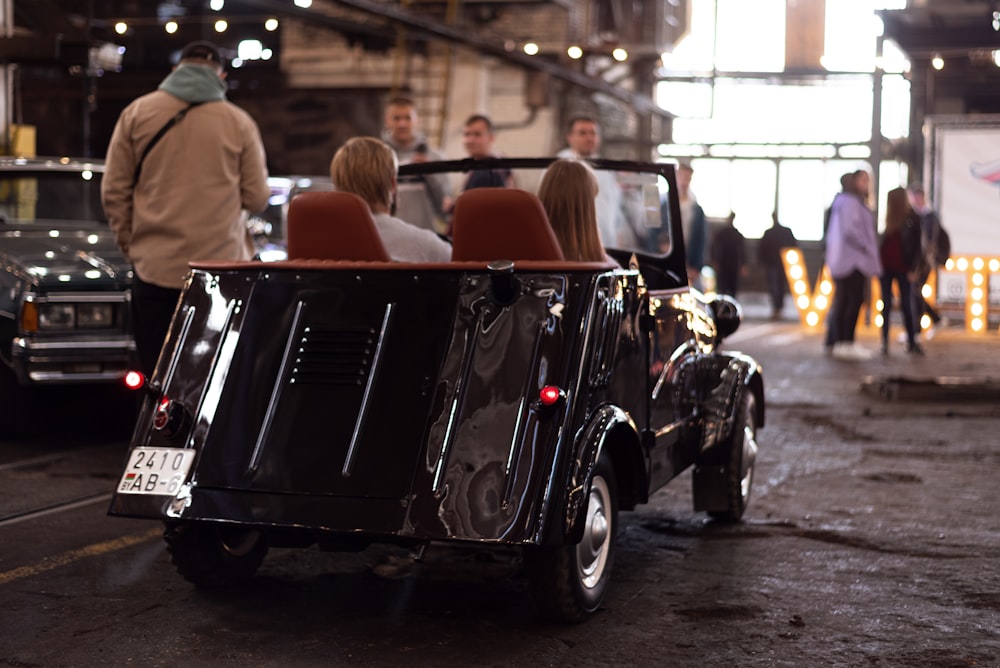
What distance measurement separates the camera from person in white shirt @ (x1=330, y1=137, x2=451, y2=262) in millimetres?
5637

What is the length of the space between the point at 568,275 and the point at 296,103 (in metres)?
21.3

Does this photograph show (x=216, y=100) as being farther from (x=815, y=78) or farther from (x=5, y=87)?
(x=815, y=78)

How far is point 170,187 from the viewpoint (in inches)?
272

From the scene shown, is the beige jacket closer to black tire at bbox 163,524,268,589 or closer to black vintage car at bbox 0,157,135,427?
black tire at bbox 163,524,268,589

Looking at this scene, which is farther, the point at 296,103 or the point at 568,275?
the point at 296,103

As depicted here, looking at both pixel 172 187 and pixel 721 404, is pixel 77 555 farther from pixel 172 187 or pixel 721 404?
pixel 721 404

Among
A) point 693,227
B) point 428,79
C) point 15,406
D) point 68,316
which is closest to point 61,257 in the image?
point 68,316

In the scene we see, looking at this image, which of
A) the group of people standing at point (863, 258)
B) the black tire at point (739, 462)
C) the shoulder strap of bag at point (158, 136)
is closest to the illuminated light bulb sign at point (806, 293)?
the group of people standing at point (863, 258)

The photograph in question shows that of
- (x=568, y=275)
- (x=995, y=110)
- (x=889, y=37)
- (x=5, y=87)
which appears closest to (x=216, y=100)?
(x=568, y=275)

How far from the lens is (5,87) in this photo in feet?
50.1

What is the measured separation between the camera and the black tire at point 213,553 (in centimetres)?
515

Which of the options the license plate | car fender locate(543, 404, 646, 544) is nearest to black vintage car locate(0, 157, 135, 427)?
the license plate

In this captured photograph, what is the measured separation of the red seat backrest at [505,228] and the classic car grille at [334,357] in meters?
0.53

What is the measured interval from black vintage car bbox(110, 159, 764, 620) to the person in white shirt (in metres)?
0.31
